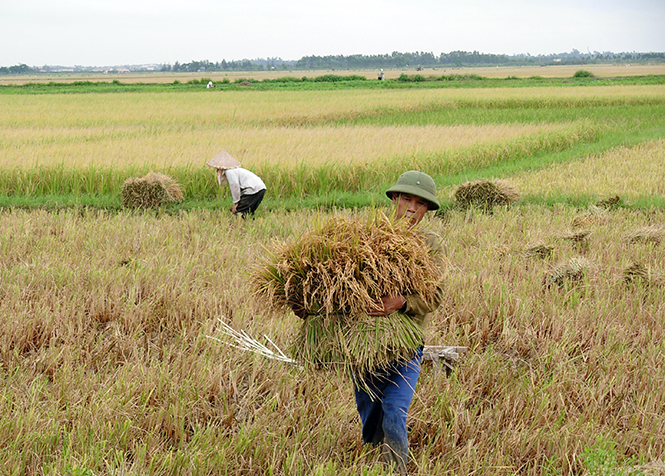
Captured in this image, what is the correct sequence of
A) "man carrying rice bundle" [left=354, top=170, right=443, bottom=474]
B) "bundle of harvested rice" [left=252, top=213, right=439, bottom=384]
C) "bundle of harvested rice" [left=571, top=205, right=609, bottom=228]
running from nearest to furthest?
"bundle of harvested rice" [left=252, top=213, right=439, bottom=384] → "man carrying rice bundle" [left=354, top=170, right=443, bottom=474] → "bundle of harvested rice" [left=571, top=205, right=609, bottom=228]

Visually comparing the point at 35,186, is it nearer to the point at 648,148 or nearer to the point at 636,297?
the point at 636,297

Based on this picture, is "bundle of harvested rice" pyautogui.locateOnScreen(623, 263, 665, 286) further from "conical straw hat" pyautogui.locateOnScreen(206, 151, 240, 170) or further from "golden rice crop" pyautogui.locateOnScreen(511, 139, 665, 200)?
"conical straw hat" pyautogui.locateOnScreen(206, 151, 240, 170)

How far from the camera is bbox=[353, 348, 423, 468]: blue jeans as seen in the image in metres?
2.35

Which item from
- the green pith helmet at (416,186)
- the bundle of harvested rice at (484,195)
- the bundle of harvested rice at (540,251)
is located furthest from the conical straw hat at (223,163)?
the green pith helmet at (416,186)

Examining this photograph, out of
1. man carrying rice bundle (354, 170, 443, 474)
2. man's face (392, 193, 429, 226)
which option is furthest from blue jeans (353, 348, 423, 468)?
man's face (392, 193, 429, 226)

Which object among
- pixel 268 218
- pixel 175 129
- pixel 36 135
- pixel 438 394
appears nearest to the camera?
pixel 438 394

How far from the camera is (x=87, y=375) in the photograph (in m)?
3.20

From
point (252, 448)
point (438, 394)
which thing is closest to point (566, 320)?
point (438, 394)

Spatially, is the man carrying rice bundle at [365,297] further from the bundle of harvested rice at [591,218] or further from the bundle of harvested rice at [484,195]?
the bundle of harvested rice at [484,195]

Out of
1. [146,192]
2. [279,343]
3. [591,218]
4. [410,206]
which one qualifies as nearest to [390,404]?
[410,206]

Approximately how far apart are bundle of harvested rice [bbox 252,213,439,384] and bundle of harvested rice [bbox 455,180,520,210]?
A: 18.4 feet

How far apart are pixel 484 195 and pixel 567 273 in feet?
10.3

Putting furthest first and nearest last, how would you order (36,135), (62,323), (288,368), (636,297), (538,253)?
(36,135), (538,253), (636,297), (62,323), (288,368)

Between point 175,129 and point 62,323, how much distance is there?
38.1 feet
